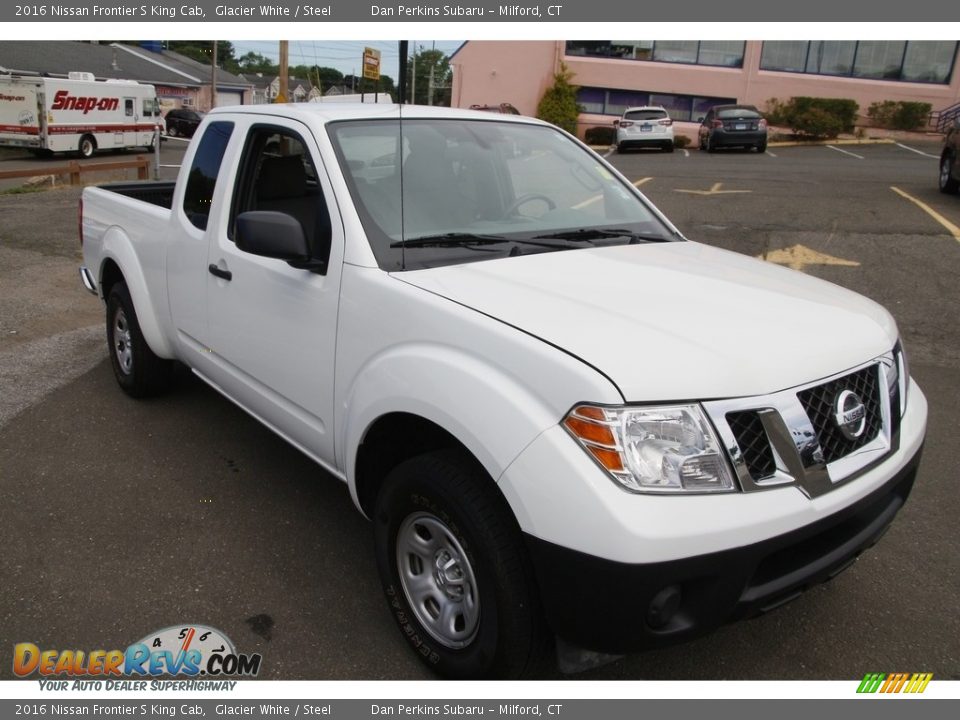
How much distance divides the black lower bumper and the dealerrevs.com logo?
4.18 feet

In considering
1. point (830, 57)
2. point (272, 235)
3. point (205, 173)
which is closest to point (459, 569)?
point (272, 235)

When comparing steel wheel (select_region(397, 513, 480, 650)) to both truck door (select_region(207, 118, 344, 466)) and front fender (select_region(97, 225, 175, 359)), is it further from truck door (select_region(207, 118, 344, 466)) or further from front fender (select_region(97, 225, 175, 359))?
front fender (select_region(97, 225, 175, 359))

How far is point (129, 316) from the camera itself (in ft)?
16.0

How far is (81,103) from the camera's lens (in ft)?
96.1

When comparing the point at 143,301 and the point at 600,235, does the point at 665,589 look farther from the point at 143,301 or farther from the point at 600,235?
the point at 143,301

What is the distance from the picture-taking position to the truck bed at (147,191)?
18.0ft

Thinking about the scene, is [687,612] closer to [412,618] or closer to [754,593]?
[754,593]

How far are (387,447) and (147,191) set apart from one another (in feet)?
12.3

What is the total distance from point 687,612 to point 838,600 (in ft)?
4.51

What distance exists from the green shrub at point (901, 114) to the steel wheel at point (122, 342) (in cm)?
3517

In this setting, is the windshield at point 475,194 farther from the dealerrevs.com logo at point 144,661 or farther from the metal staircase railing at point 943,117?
the metal staircase railing at point 943,117

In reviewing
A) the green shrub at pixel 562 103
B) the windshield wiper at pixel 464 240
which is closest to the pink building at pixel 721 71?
the green shrub at pixel 562 103

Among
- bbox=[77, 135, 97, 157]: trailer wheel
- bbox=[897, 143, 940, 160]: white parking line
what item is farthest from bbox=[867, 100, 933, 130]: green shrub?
bbox=[77, 135, 97, 157]: trailer wheel

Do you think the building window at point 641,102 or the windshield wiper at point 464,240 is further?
the building window at point 641,102
